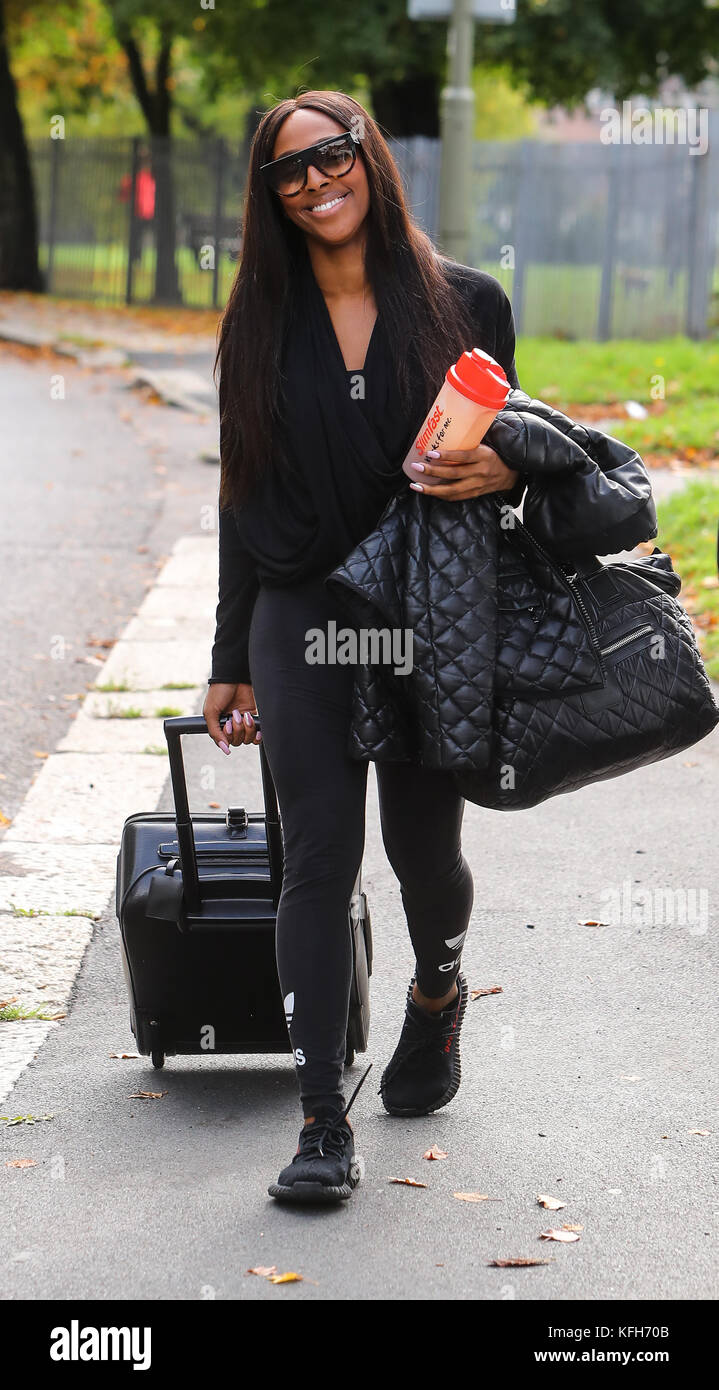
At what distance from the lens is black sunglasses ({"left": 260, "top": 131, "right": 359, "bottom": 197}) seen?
10.2 ft

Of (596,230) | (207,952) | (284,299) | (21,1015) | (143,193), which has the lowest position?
(21,1015)

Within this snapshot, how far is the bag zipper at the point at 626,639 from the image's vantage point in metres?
3.04

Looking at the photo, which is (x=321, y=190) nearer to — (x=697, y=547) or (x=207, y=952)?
(x=207, y=952)

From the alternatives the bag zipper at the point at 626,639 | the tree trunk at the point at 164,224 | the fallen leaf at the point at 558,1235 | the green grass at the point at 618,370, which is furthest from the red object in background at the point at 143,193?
the fallen leaf at the point at 558,1235

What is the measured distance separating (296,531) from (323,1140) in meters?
1.12

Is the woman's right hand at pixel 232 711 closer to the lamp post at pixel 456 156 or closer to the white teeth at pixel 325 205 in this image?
the white teeth at pixel 325 205

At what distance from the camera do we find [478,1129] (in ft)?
11.6

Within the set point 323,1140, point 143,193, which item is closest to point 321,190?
point 323,1140

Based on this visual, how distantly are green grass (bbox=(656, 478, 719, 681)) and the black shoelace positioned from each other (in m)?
4.35

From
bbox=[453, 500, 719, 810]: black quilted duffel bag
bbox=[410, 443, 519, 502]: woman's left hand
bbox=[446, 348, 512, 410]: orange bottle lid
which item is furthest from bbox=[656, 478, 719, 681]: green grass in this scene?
bbox=[446, 348, 512, 410]: orange bottle lid

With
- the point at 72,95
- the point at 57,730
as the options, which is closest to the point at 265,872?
the point at 57,730

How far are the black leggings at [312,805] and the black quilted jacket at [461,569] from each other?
84mm

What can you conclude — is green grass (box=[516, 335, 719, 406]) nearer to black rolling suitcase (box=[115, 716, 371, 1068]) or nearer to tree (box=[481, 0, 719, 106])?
tree (box=[481, 0, 719, 106])
